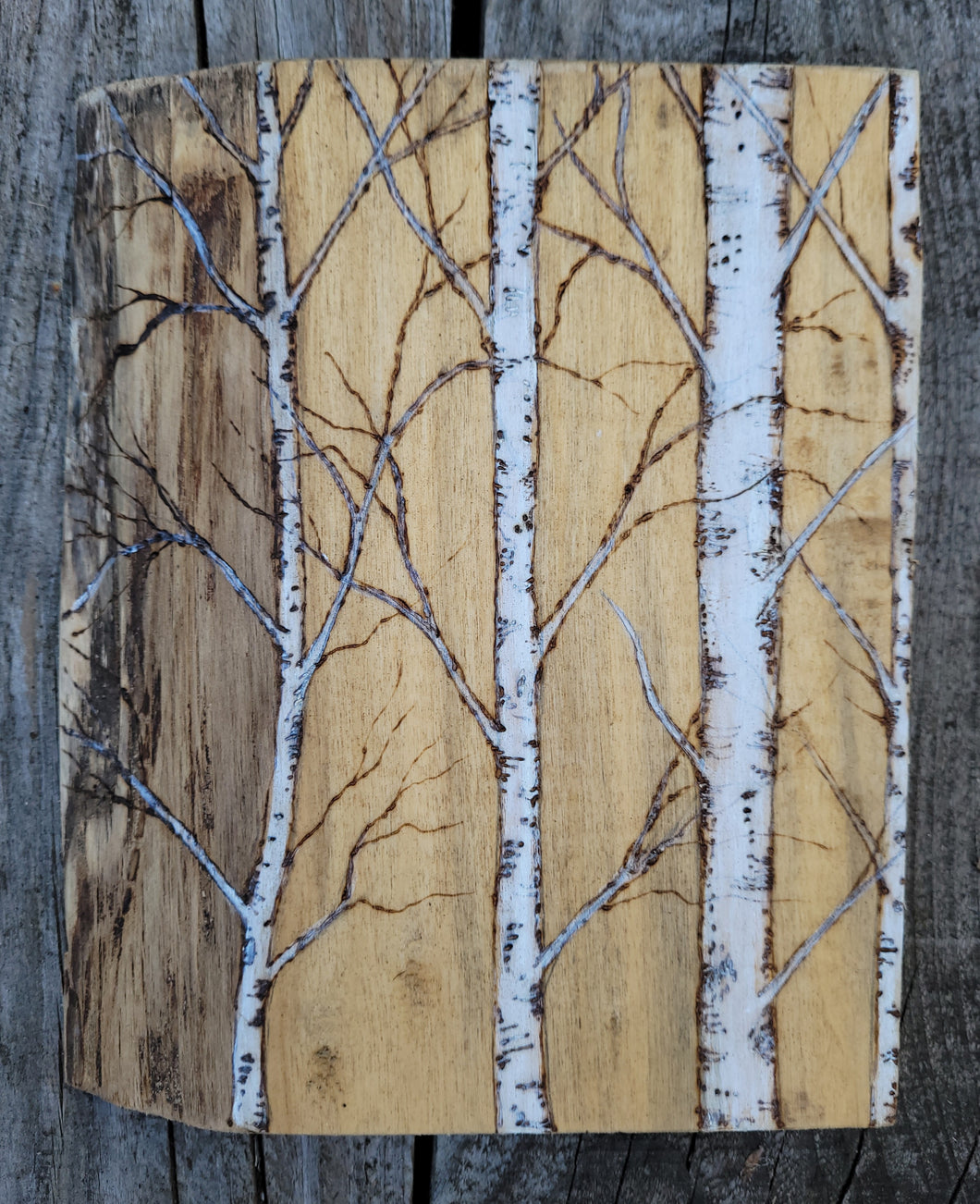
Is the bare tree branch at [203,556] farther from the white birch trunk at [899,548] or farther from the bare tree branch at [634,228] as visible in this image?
the white birch trunk at [899,548]

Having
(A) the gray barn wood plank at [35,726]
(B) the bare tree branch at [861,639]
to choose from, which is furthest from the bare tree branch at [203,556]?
(B) the bare tree branch at [861,639]

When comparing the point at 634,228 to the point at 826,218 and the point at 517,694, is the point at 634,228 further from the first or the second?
the point at 517,694

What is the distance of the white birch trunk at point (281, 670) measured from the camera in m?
0.67

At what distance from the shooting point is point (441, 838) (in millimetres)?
679

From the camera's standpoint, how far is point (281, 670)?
26.7 inches

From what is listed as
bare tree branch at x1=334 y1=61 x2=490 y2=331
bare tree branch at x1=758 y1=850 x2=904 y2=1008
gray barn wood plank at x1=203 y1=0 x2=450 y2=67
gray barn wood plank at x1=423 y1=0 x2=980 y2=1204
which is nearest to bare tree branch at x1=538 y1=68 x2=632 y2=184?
bare tree branch at x1=334 y1=61 x2=490 y2=331

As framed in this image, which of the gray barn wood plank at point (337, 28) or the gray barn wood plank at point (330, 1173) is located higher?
the gray barn wood plank at point (337, 28)

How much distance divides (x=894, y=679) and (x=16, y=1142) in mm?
1031

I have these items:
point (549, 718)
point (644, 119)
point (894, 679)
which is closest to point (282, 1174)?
point (549, 718)

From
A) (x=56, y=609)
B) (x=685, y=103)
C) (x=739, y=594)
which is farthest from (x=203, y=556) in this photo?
(x=685, y=103)

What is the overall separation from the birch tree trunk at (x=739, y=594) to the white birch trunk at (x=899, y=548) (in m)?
0.10

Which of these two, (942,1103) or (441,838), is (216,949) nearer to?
(441,838)

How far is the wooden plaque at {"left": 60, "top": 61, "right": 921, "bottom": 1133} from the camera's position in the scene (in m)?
0.67

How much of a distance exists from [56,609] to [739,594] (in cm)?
71
